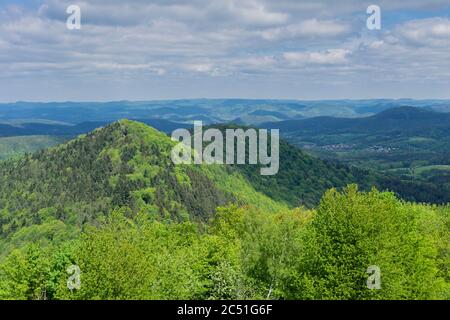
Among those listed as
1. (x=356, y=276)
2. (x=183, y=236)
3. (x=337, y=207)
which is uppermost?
(x=337, y=207)

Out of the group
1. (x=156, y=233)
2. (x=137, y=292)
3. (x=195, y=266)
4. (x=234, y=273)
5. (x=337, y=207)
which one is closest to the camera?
(x=137, y=292)

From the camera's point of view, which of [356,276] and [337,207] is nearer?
[356,276]

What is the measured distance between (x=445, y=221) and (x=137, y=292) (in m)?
63.7

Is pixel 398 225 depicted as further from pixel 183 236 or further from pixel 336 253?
pixel 183 236

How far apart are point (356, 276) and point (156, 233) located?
159 feet

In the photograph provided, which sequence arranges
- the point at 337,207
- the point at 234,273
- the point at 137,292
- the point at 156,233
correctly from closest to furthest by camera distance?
the point at 137,292, the point at 337,207, the point at 234,273, the point at 156,233

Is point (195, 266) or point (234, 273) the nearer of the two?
point (234, 273)

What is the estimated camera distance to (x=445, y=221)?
293 feet
